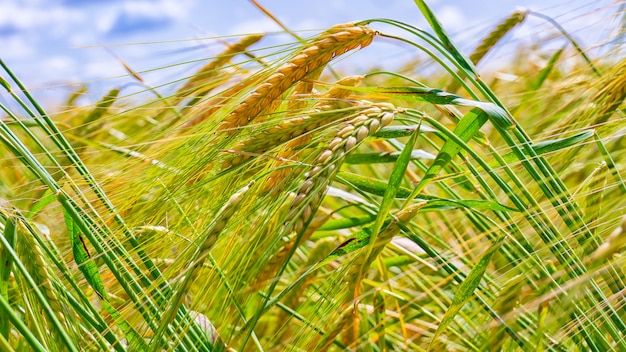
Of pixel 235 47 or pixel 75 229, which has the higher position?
pixel 235 47

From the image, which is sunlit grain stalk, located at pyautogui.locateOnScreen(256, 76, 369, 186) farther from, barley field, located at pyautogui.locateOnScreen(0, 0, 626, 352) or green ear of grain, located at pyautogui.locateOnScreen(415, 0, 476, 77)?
green ear of grain, located at pyautogui.locateOnScreen(415, 0, 476, 77)

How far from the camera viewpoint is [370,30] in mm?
906

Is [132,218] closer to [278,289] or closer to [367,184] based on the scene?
[367,184]

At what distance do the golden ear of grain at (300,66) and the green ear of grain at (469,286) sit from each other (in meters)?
0.31

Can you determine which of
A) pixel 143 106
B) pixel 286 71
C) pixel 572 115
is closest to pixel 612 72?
pixel 572 115

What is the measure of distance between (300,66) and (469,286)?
1.12ft

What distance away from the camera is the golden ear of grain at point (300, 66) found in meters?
0.86

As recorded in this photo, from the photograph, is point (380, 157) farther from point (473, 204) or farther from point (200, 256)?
point (200, 256)

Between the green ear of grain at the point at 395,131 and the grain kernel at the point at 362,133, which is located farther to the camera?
the green ear of grain at the point at 395,131

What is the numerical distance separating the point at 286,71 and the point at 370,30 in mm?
126

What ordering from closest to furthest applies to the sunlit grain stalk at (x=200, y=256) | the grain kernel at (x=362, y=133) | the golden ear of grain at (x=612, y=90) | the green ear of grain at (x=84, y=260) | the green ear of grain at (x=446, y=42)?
the sunlit grain stalk at (x=200, y=256) → the grain kernel at (x=362, y=133) → the green ear of grain at (x=84, y=260) → the green ear of grain at (x=446, y=42) → the golden ear of grain at (x=612, y=90)

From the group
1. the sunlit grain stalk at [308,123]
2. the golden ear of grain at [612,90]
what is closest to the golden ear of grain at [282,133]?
the sunlit grain stalk at [308,123]

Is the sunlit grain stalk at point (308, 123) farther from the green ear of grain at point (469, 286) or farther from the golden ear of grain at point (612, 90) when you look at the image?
the golden ear of grain at point (612, 90)

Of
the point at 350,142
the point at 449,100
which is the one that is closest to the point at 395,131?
the point at 449,100
